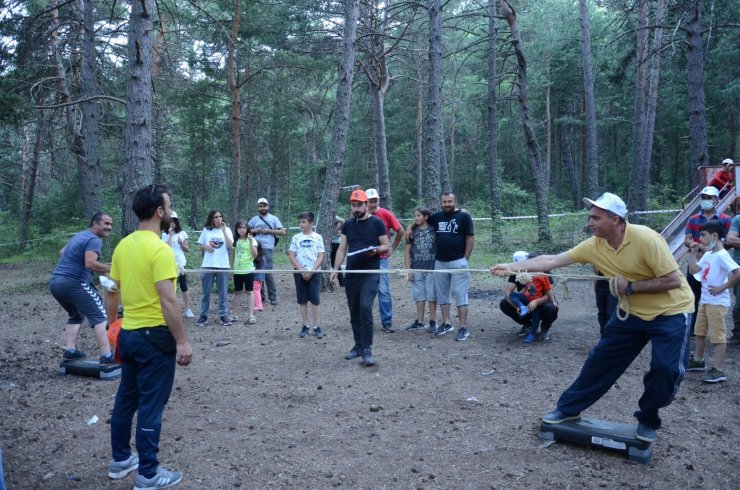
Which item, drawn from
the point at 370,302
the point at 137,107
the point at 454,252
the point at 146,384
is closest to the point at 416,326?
the point at 454,252

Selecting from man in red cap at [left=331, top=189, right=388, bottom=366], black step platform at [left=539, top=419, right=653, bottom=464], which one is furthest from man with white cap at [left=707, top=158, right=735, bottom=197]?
black step platform at [left=539, top=419, right=653, bottom=464]

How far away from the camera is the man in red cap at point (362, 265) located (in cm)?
709

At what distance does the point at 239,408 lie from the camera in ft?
19.0

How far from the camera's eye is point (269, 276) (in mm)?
11781

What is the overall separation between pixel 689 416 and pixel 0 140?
33.5 m

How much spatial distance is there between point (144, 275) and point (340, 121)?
930 centimetres

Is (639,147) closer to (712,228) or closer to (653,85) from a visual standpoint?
(653,85)

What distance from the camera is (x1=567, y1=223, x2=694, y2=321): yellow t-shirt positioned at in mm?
4285

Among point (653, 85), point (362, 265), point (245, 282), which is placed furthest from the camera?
point (653, 85)

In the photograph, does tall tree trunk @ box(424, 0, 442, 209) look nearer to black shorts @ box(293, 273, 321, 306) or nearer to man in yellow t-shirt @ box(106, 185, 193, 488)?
black shorts @ box(293, 273, 321, 306)

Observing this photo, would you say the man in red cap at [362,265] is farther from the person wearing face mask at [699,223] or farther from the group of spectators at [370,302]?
the person wearing face mask at [699,223]

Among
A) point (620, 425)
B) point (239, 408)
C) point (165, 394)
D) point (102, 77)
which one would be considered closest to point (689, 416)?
point (620, 425)

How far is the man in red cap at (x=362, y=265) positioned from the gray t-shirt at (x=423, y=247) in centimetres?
147

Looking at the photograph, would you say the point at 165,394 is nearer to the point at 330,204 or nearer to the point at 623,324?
the point at 623,324
